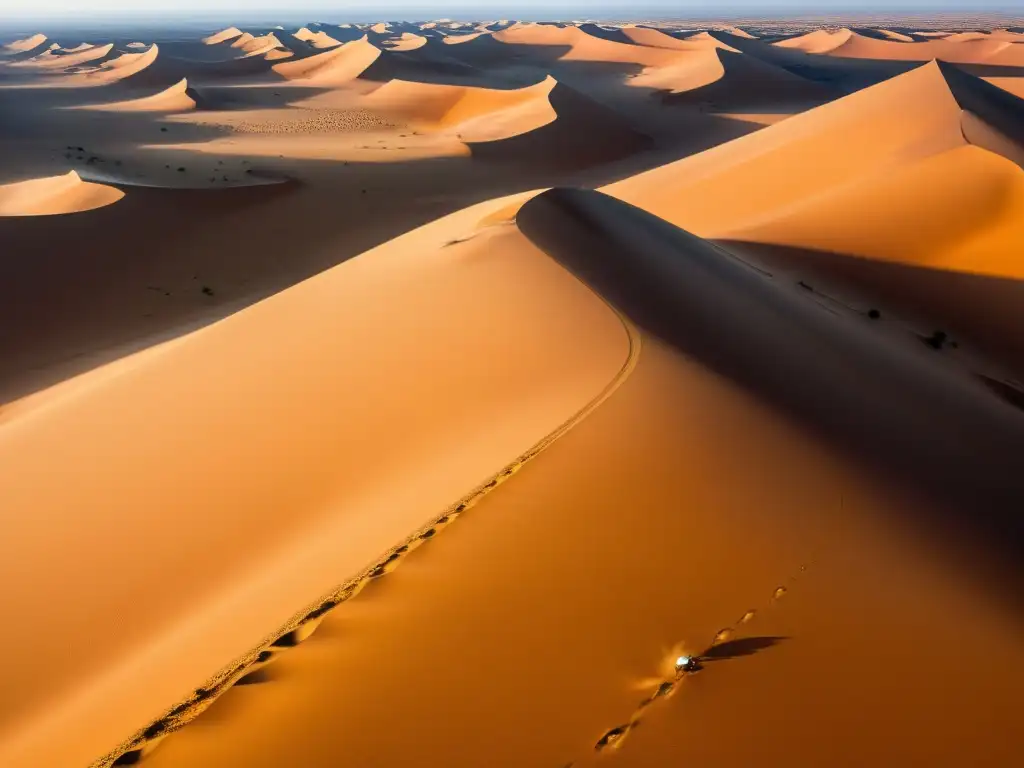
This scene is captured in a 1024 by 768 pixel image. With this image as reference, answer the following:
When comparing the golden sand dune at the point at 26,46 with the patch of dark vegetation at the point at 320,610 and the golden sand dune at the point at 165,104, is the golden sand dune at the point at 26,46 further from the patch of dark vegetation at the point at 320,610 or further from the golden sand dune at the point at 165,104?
the patch of dark vegetation at the point at 320,610

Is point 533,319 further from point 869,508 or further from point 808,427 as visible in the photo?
point 869,508

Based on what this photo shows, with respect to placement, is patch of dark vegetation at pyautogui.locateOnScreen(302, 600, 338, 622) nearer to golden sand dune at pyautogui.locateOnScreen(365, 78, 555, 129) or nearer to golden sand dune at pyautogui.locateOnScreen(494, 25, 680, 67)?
golden sand dune at pyautogui.locateOnScreen(365, 78, 555, 129)

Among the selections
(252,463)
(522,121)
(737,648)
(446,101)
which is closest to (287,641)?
(737,648)

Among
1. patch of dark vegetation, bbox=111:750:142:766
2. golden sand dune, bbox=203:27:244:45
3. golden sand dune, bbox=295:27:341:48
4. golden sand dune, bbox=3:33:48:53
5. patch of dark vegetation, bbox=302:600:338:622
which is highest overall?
golden sand dune, bbox=3:33:48:53

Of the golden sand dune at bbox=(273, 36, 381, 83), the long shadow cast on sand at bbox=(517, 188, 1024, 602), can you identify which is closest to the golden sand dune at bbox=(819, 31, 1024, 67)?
the golden sand dune at bbox=(273, 36, 381, 83)

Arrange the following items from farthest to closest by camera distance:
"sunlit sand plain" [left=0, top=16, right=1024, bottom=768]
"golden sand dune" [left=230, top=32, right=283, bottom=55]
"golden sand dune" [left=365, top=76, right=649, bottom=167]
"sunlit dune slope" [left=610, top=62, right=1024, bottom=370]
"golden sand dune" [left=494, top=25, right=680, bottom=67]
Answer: "golden sand dune" [left=230, top=32, right=283, bottom=55] < "golden sand dune" [left=494, top=25, right=680, bottom=67] < "golden sand dune" [left=365, top=76, right=649, bottom=167] < "sunlit dune slope" [left=610, top=62, right=1024, bottom=370] < "sunlit sand plain" [left=0, top=16, right=1024, bottom=768]

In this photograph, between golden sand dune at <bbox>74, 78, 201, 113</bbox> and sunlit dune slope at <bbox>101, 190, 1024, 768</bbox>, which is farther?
golden sand dune at <bbox>74, 78, 201, 113</bbox>

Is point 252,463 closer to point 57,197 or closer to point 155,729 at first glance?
point 155,729
